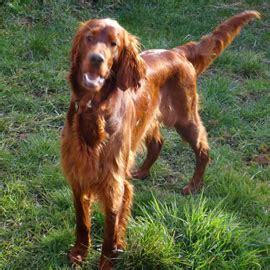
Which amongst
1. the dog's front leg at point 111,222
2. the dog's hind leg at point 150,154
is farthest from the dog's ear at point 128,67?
the dog's hind leg at point 150,154

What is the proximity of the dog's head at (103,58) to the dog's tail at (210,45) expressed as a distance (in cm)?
100

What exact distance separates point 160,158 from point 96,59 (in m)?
1.86

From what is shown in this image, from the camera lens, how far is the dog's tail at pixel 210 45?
3818 millimetres

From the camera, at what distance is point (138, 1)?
6.51 metres

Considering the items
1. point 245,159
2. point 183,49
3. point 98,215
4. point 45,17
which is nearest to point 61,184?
point 98,215

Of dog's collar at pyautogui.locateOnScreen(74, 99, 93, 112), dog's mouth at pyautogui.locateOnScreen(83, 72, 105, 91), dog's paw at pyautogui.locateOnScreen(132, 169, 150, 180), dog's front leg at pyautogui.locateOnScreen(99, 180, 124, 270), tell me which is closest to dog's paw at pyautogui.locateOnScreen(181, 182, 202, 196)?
dog's paw at pyautogui.locateOnScreen(132, 169, 150, 180)

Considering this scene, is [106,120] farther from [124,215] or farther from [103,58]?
[124,215]

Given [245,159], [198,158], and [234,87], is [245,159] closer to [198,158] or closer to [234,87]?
[198,158]

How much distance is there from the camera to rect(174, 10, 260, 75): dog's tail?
3.82m

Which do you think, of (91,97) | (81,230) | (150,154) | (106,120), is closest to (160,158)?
(150,154)

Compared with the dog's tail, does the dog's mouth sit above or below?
above

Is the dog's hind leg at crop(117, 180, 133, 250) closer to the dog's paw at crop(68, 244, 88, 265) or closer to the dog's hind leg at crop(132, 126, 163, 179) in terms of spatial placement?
the dog's paw at crop(68, 244, 88, 265)

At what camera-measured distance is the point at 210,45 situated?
3834 millimetres

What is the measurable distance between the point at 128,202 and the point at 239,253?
0.70m
